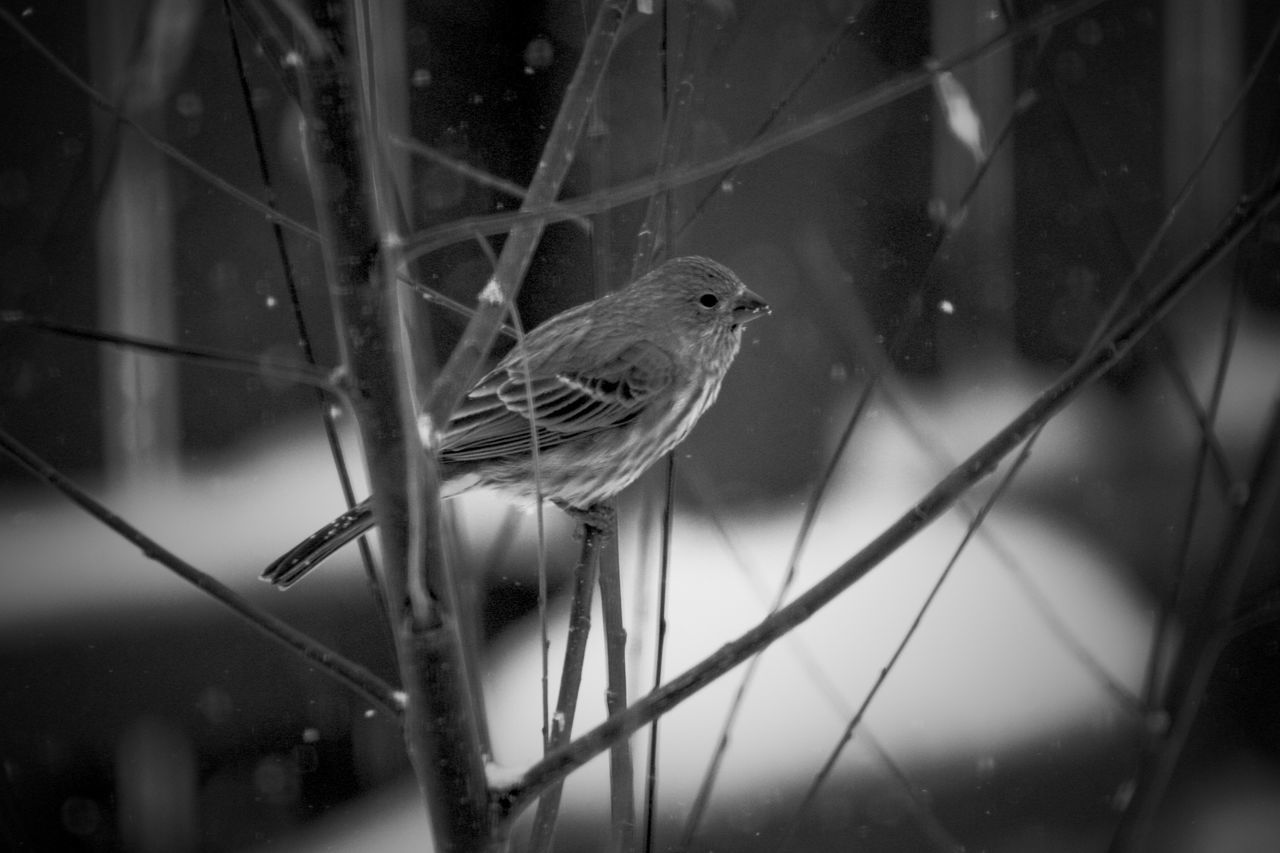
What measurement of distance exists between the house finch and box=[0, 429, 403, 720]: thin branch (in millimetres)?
1480

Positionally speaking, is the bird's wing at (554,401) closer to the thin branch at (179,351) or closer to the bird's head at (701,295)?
the bird's head at (701,295)

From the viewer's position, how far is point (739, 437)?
17.5ft

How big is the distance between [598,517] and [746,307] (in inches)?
33.6

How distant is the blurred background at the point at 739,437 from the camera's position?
4.38m

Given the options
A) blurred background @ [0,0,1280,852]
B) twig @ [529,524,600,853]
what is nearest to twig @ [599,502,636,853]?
twig @ [529,524,600,853]

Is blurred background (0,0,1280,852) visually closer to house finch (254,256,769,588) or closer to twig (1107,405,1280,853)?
house finch (254,256,769,588)

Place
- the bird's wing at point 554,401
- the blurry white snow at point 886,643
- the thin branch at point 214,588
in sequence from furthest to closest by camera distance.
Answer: the blurry white snow at point 886,643
the bird's wing at point 554,401
the thin branch at point 214,588

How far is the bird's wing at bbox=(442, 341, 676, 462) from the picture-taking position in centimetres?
296

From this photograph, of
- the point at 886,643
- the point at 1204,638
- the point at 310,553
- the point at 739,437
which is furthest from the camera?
the point at 739,437

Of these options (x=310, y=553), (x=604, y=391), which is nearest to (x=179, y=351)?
(x=310, y=553)

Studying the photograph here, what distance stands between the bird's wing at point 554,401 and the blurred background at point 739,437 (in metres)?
0.52

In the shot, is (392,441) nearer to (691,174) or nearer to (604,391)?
(691,174)

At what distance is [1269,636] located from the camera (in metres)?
5.54

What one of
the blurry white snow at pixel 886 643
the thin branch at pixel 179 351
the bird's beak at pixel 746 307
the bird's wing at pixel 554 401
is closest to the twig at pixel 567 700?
the thin branch at pixel 179 351
